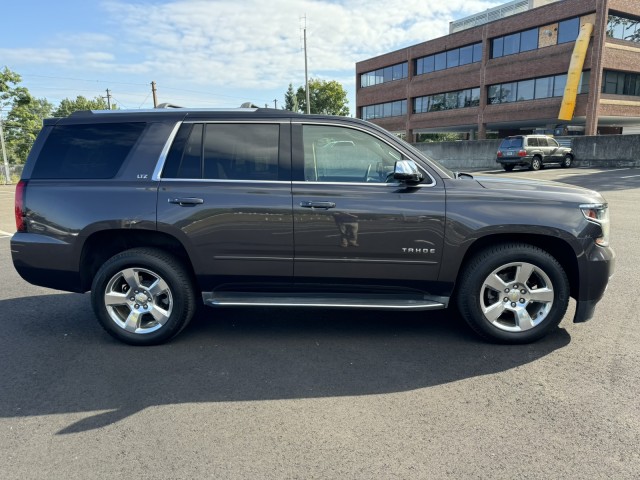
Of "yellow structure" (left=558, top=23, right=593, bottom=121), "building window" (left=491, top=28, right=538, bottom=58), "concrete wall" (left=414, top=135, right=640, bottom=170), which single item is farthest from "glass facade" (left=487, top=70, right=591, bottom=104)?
"concrete wall" (left=414, top=135, right=640, bottom=170)

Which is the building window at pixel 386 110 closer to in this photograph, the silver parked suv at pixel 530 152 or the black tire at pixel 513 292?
the silver parked suv at pixel 530 152

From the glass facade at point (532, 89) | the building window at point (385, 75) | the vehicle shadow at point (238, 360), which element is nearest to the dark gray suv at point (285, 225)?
the vehicle shadow at point (238, 360)

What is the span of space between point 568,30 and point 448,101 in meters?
11.8

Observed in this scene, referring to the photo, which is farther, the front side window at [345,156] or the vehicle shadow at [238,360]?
the front side window at [345,156]

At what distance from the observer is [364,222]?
3.80 meters

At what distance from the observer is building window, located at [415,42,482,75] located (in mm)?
39219

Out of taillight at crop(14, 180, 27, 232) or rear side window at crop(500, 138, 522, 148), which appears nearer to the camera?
taillight at crop(14, 180, 27, 232)

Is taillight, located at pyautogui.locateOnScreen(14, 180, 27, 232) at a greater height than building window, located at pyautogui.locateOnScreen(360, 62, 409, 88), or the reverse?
building window, located at pyautogui.locateOnScreen(360, 62, 409, 88)

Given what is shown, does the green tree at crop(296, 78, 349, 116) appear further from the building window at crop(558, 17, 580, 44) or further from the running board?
the running board

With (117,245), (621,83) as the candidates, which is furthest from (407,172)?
(621,83)

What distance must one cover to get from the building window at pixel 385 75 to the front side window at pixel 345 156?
45114 mm

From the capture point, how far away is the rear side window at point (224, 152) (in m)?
3.98

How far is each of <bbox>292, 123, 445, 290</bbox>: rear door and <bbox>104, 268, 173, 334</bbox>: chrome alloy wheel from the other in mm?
1216

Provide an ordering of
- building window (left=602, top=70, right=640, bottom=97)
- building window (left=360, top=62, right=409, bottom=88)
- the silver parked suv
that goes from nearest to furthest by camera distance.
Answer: the silver parked suv → building window (left=602, top=70, right=640, bottom=97) → building window (left=360, top=62, right=409, bottom=88)
